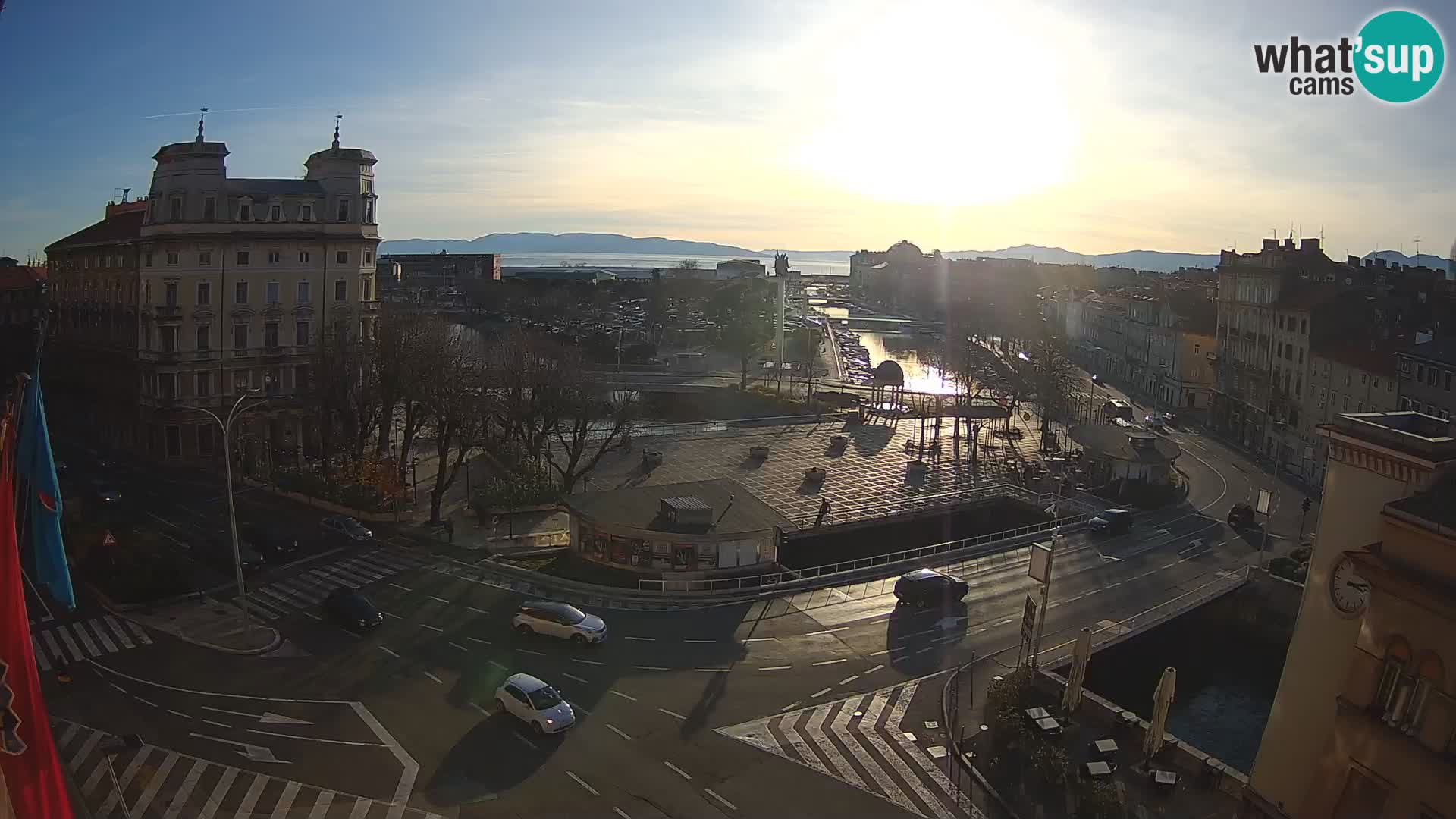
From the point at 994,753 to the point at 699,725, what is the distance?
6.24 m

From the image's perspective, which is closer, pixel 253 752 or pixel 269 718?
pixel 253 752

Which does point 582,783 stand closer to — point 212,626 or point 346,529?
point 212,626

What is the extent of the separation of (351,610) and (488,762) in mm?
9148

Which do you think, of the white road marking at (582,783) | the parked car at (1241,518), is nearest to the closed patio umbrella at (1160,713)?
the white road marking at (582,783)

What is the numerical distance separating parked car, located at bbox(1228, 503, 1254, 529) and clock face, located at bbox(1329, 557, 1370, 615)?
2905 centimetres

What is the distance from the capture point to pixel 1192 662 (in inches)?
1212

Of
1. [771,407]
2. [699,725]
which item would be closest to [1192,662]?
[699,725]

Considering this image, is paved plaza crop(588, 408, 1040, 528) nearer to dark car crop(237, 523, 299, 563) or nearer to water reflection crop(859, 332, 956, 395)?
dark car crop(237, 523, 299, 563)

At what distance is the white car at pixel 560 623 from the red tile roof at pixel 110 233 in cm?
3406

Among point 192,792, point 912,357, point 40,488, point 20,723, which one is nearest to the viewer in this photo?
point 20,723

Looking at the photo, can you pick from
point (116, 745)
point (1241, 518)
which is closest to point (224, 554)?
point (116, 745)

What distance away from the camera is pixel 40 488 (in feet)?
27.6

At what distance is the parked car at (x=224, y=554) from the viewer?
32000 millimetres

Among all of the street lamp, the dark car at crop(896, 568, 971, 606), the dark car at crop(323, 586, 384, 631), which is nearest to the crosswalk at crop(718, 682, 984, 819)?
the dark car at crop(896, 568, 971, 606)
